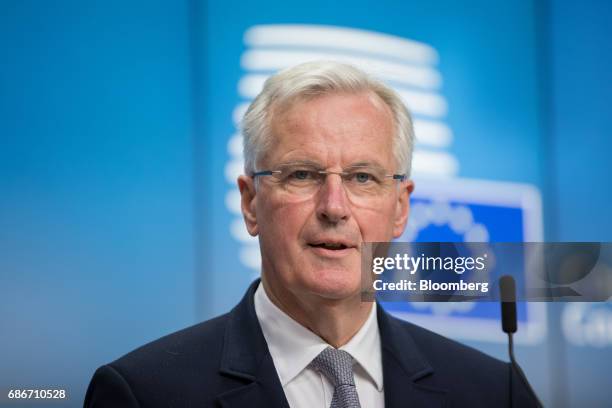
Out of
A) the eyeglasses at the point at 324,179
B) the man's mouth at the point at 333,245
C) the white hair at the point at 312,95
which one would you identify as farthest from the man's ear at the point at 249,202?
the man's mouth at the point at 333,245

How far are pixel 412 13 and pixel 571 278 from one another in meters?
1.35

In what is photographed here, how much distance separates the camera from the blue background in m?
2.12

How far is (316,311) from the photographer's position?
1.56 metres

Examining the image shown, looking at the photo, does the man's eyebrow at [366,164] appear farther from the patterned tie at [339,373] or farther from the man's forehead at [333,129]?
the patterned tie at [339,373]

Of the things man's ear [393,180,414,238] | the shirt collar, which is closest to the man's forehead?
man's ear [393,180,414,238]

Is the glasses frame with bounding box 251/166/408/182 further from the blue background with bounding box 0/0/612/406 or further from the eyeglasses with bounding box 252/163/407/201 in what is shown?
the blue background with bounding box 0/0/612/406

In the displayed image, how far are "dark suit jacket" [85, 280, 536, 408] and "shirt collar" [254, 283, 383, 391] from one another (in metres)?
0.02

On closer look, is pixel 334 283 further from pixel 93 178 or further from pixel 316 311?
pixel 93 178

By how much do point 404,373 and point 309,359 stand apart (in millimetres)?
187

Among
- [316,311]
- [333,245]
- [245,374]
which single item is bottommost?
[245,374]

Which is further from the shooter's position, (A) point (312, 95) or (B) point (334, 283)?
(A) point (312, 95)

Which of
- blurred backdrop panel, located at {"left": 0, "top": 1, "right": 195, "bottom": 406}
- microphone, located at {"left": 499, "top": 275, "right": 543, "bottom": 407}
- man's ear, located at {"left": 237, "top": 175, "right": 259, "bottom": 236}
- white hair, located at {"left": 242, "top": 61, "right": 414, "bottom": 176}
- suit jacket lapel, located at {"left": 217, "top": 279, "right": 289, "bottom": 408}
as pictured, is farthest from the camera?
blurred backdrop panel, located at {"left": 0, "top": 1, "right": 195, "bottom": 406}

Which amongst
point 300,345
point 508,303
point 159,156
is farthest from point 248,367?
point 159,156

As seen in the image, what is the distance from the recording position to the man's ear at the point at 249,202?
5.59 ft
